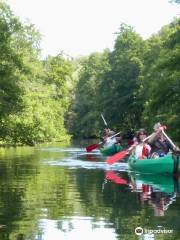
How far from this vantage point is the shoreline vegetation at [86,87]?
37.5 meters

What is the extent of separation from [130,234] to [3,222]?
2.35 metres

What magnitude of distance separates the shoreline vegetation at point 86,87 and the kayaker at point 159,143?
1088cm

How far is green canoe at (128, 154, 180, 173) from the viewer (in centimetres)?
2123

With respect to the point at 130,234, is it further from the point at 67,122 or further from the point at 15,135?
the point at 67,122

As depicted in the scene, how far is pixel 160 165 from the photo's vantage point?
71.1 ft

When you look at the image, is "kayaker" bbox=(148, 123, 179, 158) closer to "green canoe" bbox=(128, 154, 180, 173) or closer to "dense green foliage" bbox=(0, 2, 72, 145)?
"green canoe" bbox=(128, 154, 180, 173)

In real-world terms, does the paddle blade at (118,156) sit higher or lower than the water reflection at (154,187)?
higher

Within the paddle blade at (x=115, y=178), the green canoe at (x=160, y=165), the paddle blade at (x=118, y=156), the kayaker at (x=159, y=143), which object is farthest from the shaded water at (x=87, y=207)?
the paddle blade at (x=118, y=156)

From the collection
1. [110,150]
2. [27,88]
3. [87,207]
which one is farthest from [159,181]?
[27,88]

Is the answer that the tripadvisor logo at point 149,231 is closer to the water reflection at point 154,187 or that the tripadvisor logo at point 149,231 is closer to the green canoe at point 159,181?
the water reflection at point 154,187

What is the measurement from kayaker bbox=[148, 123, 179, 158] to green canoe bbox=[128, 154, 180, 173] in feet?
1.70

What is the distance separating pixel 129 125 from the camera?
72188 mm

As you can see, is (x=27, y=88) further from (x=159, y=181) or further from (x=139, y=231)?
(x=139, y=231)

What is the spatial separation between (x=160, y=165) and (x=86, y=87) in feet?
230
